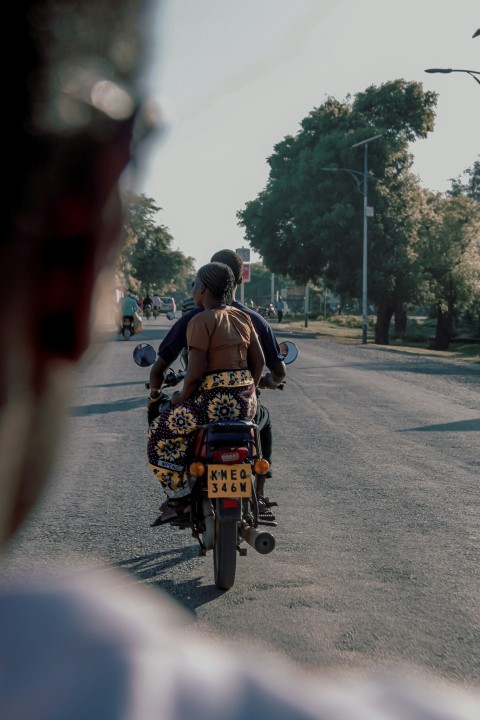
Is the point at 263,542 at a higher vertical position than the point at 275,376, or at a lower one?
lower

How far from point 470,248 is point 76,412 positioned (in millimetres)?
42954

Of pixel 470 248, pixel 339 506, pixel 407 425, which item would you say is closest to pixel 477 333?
pixel 470 248

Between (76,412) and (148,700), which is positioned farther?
(76,412)

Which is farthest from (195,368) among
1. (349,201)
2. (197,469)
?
(349,201)

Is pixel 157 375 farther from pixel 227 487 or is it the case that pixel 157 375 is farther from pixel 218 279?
pixel 227 487

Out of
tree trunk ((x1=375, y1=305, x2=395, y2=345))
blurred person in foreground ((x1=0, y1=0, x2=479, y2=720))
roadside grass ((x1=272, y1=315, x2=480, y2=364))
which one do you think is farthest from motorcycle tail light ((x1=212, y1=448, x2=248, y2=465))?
tree trunk ((x1=375, y1=305, x2=395, y2=345))

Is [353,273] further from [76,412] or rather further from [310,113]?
[76,412]

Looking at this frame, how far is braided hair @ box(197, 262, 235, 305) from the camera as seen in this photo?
5.43 meters

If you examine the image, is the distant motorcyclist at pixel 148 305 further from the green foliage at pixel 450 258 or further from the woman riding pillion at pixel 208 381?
the woman riding pillion at pixel 208 381

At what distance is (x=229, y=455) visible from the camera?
5109mm

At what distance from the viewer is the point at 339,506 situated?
24.7ft

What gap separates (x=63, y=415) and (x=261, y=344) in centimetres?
770

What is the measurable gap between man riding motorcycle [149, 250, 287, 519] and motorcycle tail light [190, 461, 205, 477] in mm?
669

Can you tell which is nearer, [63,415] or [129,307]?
[63,415]
